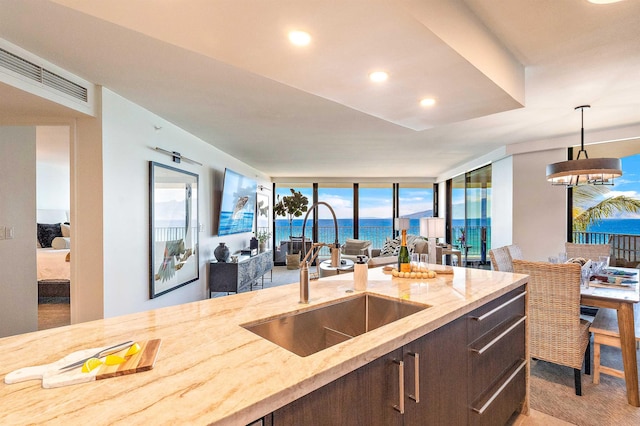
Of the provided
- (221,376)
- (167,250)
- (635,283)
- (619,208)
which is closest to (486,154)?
(619,208)

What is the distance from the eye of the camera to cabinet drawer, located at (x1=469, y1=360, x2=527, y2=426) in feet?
4.97

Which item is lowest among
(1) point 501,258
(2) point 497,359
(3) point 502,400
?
(3) point 502,400

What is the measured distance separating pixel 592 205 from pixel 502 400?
4.30 metres

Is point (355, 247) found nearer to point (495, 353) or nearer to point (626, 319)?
point (626, 319)

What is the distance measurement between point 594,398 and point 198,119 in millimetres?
4266

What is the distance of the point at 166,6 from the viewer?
3.89 ft

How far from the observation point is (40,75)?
207 centimetres

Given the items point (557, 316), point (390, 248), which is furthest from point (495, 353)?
point (390, 248)

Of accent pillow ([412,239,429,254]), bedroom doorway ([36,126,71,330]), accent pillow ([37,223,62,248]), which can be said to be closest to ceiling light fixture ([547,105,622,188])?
accent pillow ([412,239,429,254])

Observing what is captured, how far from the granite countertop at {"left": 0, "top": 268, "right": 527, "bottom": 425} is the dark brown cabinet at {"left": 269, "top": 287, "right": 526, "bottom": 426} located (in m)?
0.06

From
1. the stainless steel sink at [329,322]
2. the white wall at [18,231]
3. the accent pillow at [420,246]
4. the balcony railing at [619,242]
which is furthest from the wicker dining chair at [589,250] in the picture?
the white wall at [18,231]

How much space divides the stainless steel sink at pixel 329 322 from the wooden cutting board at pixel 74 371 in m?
0.40

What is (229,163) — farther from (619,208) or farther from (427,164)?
(619,208)

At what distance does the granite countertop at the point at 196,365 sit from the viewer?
2.14 feet
